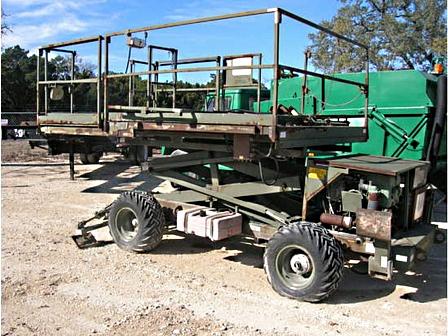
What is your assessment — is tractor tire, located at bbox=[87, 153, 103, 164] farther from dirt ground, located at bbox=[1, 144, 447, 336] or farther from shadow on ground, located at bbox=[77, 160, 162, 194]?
dirt ground, located at bbox=[1, 144, 447, 336]

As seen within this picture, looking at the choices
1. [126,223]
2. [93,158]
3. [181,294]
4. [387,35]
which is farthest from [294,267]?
[387,35]

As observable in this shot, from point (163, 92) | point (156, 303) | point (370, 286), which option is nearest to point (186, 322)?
point (156, 303)

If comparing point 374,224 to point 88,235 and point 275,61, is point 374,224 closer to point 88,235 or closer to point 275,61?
point 275,61

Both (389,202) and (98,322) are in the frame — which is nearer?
(98,322)

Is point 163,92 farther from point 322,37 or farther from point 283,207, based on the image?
point 322,37

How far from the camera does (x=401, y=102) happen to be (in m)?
8.99

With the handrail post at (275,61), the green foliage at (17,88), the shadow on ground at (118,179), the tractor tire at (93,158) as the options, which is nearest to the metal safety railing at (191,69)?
the handrail post at (275,61)

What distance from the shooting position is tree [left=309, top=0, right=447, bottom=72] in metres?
27.4

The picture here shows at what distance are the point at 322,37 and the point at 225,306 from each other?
26.7 meters

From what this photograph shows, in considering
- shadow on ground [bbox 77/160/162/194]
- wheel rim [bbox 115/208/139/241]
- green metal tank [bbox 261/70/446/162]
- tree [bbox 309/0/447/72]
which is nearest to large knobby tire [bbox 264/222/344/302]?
wheel rim [bbox 115/208/139/241]

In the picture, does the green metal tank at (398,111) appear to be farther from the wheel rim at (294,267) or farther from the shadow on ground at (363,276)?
the wheel rim at (294,267)

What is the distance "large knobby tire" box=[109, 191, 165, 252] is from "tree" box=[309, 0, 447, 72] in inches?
863

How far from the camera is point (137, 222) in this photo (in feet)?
21.6

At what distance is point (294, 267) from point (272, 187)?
1023mm
